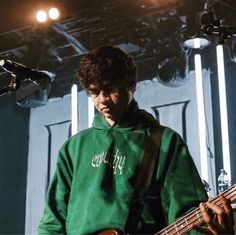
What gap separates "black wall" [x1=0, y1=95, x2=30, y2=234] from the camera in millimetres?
5555

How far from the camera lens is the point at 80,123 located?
5.17 meters

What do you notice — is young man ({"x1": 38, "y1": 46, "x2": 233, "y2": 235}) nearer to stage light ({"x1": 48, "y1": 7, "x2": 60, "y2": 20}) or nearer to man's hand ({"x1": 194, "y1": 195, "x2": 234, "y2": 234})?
man's hand ({"x1": 194, "y1": 195, "x2": 234, "y2": 234})

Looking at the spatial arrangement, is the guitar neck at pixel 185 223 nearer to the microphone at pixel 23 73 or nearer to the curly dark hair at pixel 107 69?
the curly dark hair at pixel 107 69

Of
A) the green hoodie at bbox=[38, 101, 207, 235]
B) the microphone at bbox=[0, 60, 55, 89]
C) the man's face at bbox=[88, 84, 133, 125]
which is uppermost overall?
the microphone at bbox=[0, 60, 55, 89]

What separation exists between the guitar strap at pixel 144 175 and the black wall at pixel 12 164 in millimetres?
4152

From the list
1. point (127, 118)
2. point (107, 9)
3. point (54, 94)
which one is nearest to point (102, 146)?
point (127, 118)

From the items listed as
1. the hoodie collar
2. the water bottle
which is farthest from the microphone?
the water bottle

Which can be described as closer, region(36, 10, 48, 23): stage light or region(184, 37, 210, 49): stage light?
region(184, 37, 210, 49): stage light

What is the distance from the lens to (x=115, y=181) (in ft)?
5.44

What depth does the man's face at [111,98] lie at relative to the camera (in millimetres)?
1683

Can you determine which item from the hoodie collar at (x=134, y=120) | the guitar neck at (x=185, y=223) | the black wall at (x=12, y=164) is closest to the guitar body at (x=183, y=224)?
the guitar neck at (x=185, y=223)

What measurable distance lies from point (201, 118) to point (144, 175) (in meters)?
2.75

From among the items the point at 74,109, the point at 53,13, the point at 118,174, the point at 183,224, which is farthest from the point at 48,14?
the point at 183,224

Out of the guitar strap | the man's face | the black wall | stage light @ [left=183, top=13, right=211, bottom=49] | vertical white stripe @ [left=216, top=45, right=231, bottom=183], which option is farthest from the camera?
the black wall
